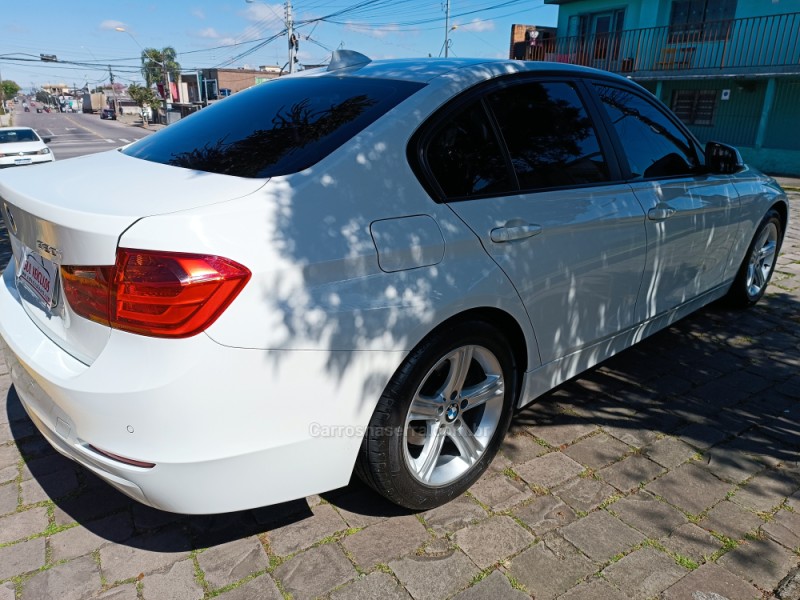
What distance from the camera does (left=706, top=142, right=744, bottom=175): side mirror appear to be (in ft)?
12.7

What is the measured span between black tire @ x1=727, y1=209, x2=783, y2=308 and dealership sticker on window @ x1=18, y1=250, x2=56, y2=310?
462 cm

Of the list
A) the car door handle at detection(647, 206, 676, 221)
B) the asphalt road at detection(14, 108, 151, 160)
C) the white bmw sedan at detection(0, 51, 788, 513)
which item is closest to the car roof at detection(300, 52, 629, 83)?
the white bmw sedan at detection(0, 51, 788, 513)

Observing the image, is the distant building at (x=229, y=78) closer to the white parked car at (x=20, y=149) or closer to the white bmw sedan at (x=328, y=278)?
the white parked car at (x=20, y=149)

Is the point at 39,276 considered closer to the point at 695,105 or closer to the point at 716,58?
the point at 716,58

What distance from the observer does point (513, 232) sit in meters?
2.40

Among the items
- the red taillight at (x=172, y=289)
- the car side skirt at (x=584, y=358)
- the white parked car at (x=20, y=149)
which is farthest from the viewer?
the white parked car at (x=20, y=149)

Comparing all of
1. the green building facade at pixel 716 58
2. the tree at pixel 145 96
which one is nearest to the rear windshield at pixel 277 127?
the green building facade at pixel 716 58

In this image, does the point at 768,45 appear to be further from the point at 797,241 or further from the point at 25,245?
the point at 25,245

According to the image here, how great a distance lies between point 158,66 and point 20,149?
77.8 m

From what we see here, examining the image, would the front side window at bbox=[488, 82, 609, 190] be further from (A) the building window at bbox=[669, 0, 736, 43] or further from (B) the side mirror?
(A) the building window at bbox=[669, 0, 736, 43]

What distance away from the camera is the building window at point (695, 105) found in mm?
19812

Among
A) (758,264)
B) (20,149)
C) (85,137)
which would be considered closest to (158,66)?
(85,137)

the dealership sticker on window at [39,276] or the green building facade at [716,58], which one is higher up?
the green building facade at [716,58]

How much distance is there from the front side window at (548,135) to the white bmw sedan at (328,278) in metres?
0.01
